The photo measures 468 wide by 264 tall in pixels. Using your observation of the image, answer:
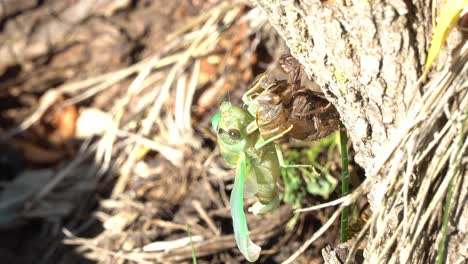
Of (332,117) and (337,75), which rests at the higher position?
(337,75)

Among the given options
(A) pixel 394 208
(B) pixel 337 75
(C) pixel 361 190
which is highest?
(B) pixel 337 75

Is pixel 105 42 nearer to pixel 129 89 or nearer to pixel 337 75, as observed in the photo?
pixel 129 89

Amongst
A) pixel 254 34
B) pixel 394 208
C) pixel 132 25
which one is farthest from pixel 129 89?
pixel 394 208

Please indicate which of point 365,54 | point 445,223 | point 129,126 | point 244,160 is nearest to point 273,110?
point 244,160

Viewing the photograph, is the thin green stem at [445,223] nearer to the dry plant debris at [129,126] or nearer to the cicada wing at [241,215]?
the cicada wing at [241,215]

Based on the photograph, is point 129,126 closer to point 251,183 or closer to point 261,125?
point 251,183

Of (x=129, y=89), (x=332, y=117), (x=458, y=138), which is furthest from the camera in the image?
(x=129, y=89)

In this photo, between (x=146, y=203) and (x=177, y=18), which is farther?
(x=177, y=18)

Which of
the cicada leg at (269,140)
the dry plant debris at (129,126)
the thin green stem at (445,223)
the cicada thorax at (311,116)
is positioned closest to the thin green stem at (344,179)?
the cicada thorax at (311,116)
